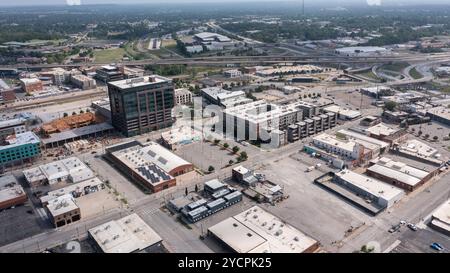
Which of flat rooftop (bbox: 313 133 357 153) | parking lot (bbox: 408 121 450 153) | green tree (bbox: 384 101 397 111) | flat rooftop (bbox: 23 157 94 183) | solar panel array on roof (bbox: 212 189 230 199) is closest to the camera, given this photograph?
solar panel array on roof (bbox: 212 189 230 199)

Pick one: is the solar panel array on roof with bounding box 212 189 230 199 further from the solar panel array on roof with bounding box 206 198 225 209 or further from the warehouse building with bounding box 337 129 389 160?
the warehouse building with bounding box 337 129 389 160

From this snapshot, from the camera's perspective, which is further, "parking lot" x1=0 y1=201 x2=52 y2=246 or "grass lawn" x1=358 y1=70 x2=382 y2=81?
"grass lawn" x1=358 y1=70 x2=382 y2=81

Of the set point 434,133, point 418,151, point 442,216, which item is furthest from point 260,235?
point 434,133

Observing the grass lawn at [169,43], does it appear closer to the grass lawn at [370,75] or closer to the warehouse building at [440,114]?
the grass lawn at [370,75]

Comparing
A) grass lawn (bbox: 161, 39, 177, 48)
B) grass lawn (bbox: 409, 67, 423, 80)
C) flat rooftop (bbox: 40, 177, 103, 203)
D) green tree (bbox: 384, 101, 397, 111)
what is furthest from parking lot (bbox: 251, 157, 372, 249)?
grass lawn (bbox: 161, 39, 177, 48)

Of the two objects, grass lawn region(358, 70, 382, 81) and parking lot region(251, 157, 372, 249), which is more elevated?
grass lawn region(358, 70, 382, 81)

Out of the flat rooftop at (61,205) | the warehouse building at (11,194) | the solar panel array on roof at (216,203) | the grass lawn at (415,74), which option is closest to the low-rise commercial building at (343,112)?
the solar panel array on roof at (216,203)
